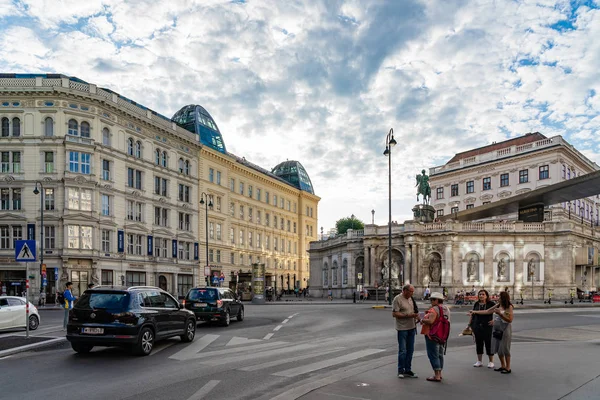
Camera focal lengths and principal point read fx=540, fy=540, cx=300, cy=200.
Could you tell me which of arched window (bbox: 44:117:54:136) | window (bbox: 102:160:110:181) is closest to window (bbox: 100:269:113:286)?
window (bbox: 102:160:110:181)

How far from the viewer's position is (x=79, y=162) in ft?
156

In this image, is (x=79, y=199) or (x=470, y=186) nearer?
(x=79, y=199)

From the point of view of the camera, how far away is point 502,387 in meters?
8.98

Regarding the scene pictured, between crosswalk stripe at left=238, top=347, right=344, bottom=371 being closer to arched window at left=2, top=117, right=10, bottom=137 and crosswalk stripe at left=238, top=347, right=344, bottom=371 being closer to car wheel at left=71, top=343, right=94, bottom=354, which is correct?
car wheel at left=71, top=343, right=94, bottom=354

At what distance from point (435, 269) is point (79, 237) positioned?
Answer: 110 feet

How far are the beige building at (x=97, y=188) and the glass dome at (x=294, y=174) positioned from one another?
3055 centimetres

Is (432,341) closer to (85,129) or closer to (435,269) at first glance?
(85,129)

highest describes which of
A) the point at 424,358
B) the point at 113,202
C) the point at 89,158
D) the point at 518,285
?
the point at 89,158

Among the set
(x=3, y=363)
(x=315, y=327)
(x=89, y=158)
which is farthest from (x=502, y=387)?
(x=89, y=158)

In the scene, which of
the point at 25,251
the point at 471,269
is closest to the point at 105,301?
the point at 25,251

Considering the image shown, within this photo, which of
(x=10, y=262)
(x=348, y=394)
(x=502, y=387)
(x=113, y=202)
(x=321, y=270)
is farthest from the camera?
(x=321, y=270)

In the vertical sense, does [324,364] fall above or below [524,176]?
below

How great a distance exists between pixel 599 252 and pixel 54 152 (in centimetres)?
5618

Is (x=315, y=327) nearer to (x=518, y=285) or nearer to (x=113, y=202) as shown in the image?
(x=113, y=202)
